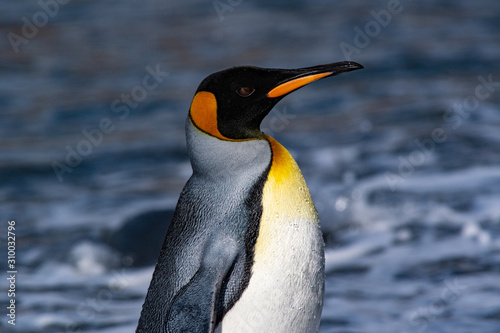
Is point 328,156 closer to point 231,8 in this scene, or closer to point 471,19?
point 471,19

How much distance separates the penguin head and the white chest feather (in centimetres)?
18

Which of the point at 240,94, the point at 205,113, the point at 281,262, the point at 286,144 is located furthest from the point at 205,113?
the point at 286,144

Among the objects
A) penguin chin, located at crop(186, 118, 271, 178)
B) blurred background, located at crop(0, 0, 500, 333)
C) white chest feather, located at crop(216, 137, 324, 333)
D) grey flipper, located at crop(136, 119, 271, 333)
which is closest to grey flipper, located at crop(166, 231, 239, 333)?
grey flipper, located at crop(136, 119, 271, 333)

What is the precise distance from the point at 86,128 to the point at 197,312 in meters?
6.21

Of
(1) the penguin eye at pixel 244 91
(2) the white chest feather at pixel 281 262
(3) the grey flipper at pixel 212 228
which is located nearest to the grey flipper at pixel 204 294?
(3) the grey flipper at pixel 212 228

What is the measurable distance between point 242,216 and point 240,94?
0.41 metres

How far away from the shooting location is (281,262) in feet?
8.55

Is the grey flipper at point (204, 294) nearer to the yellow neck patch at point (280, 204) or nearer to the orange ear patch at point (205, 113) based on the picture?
the yellow neck patch at point (280, 204)

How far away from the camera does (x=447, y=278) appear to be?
15.0 feet

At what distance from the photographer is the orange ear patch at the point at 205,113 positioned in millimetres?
2570

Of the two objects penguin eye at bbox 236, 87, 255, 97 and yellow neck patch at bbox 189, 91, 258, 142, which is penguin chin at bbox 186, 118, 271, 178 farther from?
penguin eye at bbox 236, 87, 255, 97

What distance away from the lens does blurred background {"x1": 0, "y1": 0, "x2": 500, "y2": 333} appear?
180 inches

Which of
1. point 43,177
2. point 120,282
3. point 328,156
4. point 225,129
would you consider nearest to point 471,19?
point 328,156

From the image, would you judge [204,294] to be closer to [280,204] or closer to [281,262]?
[281,262]
